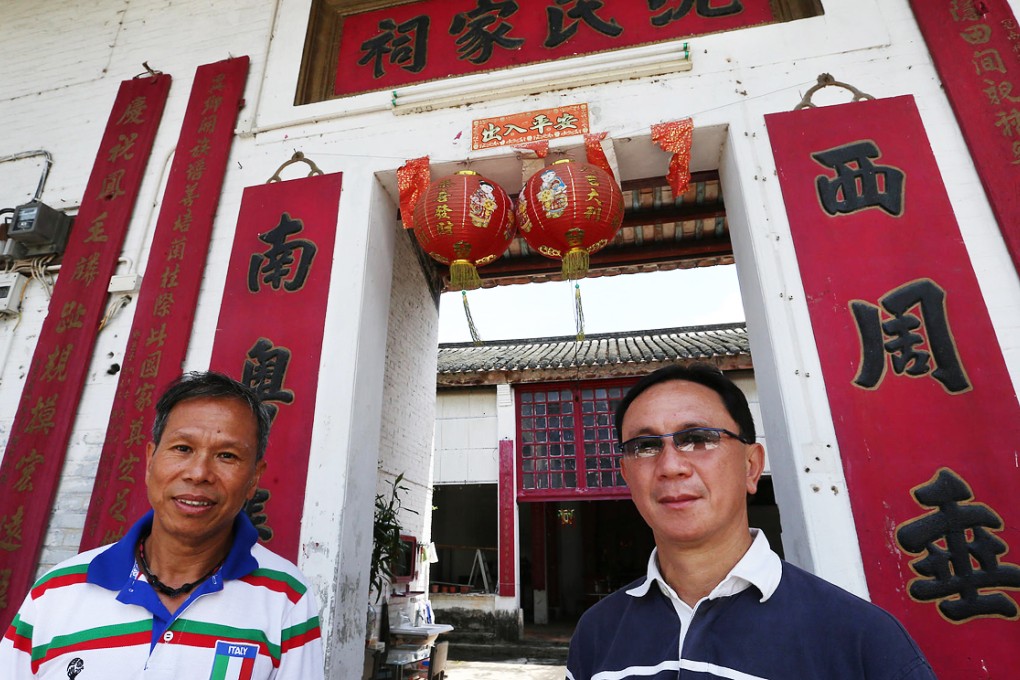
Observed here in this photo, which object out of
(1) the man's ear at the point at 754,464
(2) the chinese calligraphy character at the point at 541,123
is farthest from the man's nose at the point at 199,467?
(2) the chinese calligraphy character at the point at 541,123

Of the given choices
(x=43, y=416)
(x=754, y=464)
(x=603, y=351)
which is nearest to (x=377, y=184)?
(x=43, y=416)

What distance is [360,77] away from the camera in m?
4.28

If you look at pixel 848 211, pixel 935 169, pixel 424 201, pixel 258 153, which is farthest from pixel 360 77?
pixel 935 169

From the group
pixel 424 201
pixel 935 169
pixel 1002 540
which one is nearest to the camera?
pixel 1002 540

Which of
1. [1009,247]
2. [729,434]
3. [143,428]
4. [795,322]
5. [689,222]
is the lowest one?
[729,434]

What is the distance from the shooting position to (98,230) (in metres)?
4.04

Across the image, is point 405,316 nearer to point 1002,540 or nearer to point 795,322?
point 795,322

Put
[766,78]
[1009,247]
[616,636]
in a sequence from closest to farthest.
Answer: [616,636]
[1009,247]
[766,78]

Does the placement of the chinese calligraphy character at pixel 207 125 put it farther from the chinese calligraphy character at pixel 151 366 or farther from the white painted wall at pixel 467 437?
the white painted wall at pixel 467 437

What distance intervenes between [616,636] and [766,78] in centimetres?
341

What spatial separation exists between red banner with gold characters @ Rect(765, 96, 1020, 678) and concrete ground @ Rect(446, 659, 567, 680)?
5.43 metres

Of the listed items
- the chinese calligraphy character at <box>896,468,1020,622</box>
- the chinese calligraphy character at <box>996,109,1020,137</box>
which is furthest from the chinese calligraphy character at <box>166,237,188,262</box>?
the chinese calligraphy character at <box>996,109,1020,137</box>

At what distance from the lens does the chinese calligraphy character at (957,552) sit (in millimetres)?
2248

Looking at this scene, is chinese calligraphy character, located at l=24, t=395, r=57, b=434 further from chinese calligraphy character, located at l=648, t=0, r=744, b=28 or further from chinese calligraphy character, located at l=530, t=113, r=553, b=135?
chinese calligraphy character, located at l=648, t=0, r=744, b=28
